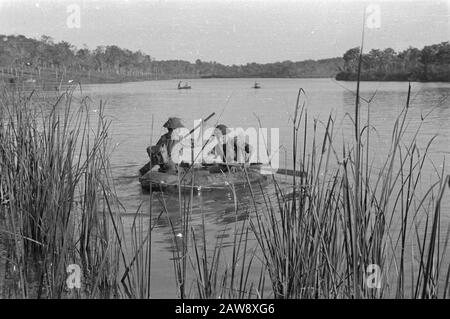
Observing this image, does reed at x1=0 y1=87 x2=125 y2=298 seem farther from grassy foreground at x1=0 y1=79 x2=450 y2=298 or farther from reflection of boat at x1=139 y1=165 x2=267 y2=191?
reflection of boat at x1=139 y1=165 x2=267 y2=191

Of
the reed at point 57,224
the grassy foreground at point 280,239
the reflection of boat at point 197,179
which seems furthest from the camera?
the reflection of boat at point 197,179

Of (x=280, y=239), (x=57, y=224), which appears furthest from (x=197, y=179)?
(x=280, y=239)

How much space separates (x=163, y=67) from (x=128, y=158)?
237 feet

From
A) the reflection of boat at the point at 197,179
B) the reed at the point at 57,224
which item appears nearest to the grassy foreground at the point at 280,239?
the reed at the point at 57,224

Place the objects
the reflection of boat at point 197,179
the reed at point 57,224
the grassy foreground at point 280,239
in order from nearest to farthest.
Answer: the grassy foreground at point 280,239, the reed at point 57,224, the reflection of boat at point 197,179

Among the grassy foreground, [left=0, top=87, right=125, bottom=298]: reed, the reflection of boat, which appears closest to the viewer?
the grassy foreground

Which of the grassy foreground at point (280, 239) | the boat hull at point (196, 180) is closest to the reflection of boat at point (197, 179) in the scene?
the boat hull at point (196, 180)

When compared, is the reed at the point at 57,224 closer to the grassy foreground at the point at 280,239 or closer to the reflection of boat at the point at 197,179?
the grassy foreground at the point at 280,239

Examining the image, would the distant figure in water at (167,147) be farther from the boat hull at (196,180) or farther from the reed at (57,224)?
the reed at (57,224)

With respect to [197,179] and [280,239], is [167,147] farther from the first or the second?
[280,239]

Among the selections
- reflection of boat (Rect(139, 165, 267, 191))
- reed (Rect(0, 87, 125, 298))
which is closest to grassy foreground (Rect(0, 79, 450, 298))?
reed (Rect(0, 87, 125, 298))

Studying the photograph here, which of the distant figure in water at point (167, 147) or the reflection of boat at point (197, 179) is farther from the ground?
the distant figure in water at point (167, 147)

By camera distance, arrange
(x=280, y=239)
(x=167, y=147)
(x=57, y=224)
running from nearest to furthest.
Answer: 1. (x=280, y=239)
2. (x=57, y=224)
3. (x=167, y=147)

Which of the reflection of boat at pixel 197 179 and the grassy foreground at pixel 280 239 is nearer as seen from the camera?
the grassy foreground at pixel 280 239
